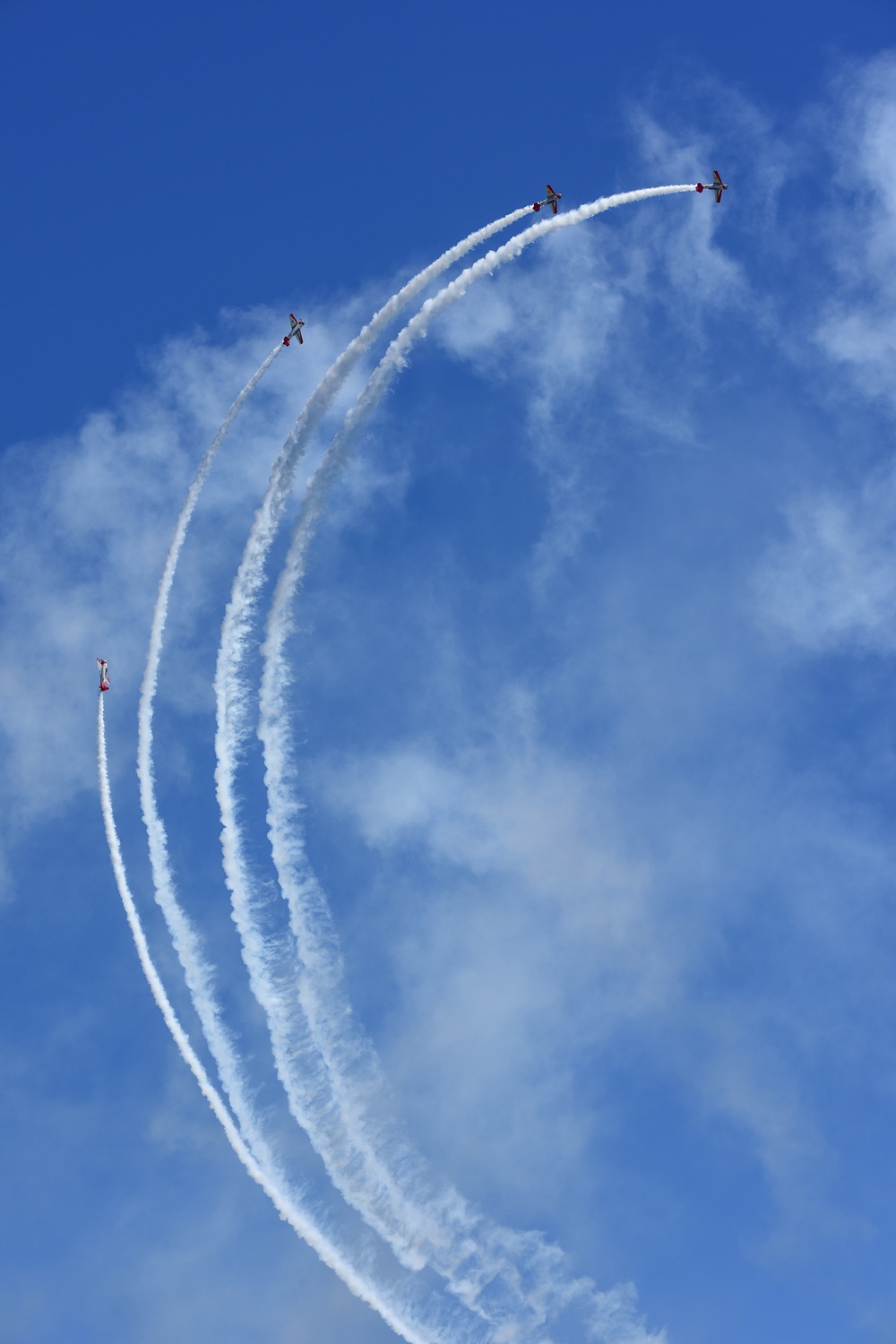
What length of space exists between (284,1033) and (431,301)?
4233cm

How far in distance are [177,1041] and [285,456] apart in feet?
113

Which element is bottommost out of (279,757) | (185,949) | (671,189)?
(185,949)

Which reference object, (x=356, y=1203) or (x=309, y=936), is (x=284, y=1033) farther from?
(x=356, y=1203)

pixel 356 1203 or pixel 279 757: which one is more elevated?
pixel 279 757

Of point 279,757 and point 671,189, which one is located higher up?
point 671,189

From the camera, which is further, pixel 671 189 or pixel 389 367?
pixel 671 189

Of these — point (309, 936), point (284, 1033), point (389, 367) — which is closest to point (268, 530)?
point (389, 367)

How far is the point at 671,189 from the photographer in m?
69.1

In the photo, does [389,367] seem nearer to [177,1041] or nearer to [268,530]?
[268,530]

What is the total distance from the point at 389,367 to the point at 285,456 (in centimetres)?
769

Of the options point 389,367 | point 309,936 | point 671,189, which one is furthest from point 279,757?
point 671,189

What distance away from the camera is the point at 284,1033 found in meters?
66.1

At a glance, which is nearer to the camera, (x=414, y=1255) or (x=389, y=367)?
(x=389, y=367)

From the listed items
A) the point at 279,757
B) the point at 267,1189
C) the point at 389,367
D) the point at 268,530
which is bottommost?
the point at 267,1189
